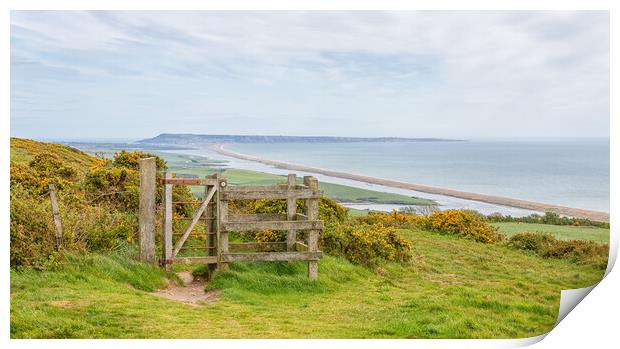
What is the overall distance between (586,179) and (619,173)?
3981 centimetres

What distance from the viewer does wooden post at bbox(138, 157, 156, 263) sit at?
1155 centimetres

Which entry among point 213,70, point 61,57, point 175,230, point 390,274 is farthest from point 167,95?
point 390,274

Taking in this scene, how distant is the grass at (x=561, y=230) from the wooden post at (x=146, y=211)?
598 inches

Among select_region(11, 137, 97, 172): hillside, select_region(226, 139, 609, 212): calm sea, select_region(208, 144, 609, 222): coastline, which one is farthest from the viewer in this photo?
select_region(208, 144, 609, 222): coastline

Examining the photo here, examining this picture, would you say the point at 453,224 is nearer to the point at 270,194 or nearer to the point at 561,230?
the point at 561,230

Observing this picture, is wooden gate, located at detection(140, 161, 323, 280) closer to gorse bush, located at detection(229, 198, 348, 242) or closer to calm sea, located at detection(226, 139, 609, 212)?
gorse bush, located at detection(229, 198, 348, 242)

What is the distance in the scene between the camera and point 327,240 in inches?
575

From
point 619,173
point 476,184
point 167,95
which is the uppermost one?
point 167,95

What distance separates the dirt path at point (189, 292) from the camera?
423 inches

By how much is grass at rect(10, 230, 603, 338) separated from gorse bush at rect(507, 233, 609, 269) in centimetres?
363

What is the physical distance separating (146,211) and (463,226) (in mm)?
13918

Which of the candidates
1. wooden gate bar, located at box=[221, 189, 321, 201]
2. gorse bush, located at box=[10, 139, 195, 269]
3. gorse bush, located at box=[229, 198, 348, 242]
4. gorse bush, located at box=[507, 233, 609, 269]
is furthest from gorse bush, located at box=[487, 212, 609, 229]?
wooden gate bar, located at box=[221, 189, 321, 201]

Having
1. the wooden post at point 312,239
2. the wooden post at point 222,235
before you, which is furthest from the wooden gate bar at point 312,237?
the wooden post at point 222,235
